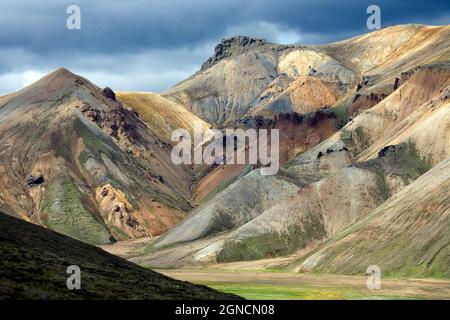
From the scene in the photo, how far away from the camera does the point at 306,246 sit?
161 metres

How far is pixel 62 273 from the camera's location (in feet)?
214

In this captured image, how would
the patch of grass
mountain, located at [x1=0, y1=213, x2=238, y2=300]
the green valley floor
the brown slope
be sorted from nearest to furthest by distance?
mountain, located at [x1=0, y1=213, x2=238, y2=300], the patch of grass, the green valley floor, the brown slope

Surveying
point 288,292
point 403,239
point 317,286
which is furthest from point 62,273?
point 403,239

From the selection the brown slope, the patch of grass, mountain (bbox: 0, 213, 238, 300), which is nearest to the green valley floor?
the patch of grass

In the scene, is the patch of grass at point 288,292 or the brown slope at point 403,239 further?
the brown slope at point 403,239

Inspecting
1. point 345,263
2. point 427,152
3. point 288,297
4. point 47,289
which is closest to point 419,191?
point 345,263

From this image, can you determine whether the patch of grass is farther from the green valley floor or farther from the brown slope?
the brown slope

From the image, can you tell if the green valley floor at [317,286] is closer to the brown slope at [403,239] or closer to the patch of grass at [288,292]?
the patch of grass at [288,292]

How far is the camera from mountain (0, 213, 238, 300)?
5862cm

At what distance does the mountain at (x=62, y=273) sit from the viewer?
58.6 m

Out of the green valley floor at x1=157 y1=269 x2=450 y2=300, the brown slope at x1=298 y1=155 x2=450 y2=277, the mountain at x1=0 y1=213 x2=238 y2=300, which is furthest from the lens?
the brown slope at x1=298 y1=155 x2=450 y2=277

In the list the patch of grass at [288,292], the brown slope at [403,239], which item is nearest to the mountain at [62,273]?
the patch of grass at [288,292]
